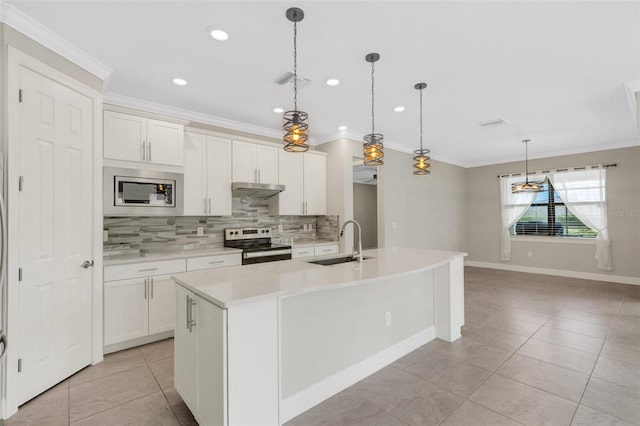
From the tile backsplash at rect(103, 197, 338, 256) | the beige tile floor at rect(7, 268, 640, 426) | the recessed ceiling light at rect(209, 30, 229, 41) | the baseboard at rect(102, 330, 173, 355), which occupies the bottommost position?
the beige tile floor at rect(7, 268, 640, 426)

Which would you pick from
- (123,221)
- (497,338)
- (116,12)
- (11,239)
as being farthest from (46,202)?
(497,338)

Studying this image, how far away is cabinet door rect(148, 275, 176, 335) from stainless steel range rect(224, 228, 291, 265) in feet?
2.99

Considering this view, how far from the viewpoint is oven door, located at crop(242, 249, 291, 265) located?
3816 millimetres

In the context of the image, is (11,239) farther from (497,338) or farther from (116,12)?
(497,338)

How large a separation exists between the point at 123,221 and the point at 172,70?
1.78 meters

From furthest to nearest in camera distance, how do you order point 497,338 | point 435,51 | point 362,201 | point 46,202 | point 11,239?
point 362,201, point 497,338, point 435,51, point 46,202, point 11,239

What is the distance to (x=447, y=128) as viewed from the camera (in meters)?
4.88

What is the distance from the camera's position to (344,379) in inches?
91.8

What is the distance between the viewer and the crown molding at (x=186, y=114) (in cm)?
341

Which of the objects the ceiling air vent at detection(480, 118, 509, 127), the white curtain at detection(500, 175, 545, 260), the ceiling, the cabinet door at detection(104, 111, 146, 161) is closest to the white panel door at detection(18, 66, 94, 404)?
the cabinet door at detection(104, 111, 146, 161)

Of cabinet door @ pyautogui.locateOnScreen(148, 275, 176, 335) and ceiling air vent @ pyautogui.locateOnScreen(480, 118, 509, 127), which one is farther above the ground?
ceiling air vent @ pyautogui.locateOnScreen(480, 118, 509, 127)

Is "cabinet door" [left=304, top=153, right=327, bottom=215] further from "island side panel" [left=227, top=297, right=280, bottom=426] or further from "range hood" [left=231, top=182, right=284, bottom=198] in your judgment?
"island side panel" [left=227, top=297, right=280, bottom=426]

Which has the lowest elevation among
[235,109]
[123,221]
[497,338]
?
[497,338]

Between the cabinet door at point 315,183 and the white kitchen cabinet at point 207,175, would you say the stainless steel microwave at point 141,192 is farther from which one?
the cabinet door at point 315,183
